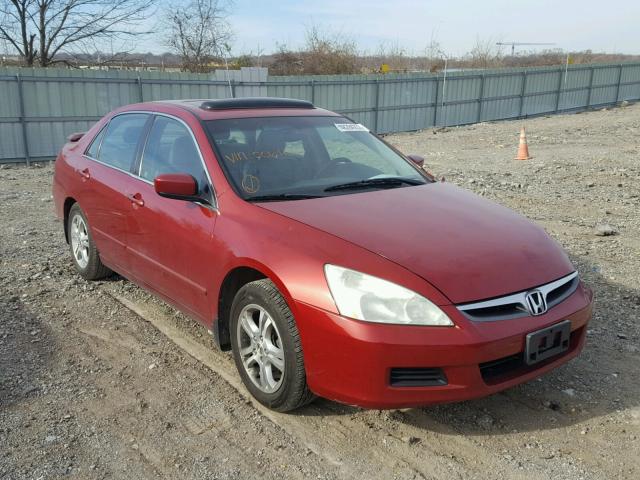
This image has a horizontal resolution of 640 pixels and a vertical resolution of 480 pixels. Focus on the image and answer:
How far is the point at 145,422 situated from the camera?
3264 millimetres

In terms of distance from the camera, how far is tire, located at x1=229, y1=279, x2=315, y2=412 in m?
3.06

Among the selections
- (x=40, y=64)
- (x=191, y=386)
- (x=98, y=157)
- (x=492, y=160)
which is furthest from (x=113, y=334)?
(x=40, y=64)

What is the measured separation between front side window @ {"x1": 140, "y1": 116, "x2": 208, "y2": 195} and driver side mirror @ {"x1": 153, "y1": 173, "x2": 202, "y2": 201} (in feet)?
0.33

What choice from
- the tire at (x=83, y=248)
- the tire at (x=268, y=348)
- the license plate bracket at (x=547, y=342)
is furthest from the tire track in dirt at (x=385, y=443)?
the tire at (x=83, y=248)

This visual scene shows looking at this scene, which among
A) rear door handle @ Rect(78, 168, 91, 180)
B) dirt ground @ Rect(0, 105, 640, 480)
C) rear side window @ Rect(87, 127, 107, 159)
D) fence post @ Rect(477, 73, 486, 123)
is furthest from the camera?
fence post @ Rect(477, 73, 486, 123)

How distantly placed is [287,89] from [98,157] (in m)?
14.4

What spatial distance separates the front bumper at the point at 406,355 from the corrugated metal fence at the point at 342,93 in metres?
13.5

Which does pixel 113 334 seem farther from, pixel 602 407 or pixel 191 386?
pixel 602 407

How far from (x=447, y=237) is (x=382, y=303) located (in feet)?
2.16

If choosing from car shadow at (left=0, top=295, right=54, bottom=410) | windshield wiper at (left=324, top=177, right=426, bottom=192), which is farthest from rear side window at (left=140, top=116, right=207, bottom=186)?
car shadow at (left=0, top=295, right=54, bottom=410)

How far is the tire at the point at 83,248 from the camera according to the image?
17.5ft

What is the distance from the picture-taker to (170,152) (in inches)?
167

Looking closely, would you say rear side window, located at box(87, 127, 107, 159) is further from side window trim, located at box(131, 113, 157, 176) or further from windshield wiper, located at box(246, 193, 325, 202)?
windshield wiper, located at box(246, 193, 325, 202)

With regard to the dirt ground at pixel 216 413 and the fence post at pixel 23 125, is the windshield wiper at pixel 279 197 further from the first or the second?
the fence post at pixel 23 125
